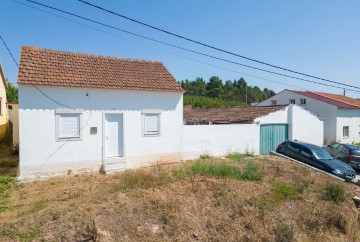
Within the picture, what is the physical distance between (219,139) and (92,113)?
24.3 ft

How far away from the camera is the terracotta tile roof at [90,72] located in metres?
11.8

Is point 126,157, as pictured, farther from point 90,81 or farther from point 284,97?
point 284,97

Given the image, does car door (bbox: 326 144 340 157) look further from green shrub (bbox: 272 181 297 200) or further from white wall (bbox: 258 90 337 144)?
green shrub (bbox: 272 181 297 200)

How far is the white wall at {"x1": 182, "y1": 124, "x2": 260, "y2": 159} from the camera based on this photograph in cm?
1502

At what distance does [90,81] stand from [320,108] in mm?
21630

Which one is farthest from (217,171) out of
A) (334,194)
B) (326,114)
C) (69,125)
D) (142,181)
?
(326,114)

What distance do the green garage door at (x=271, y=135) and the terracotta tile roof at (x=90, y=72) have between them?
24.6 ft

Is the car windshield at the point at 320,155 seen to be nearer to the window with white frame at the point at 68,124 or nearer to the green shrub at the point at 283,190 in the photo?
the green shrub at the point at 283,190

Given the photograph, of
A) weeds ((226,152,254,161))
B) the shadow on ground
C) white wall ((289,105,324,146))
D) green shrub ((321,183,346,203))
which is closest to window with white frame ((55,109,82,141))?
the shadow on ground

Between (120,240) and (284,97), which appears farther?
(284,97)

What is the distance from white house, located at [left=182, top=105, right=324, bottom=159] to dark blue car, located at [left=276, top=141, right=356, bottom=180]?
208cm

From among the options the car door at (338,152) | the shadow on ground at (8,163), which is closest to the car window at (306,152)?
the car door at (338,152)

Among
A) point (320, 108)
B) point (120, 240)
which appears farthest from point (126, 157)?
point (320, 108)

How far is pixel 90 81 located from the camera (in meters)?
12.6
